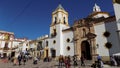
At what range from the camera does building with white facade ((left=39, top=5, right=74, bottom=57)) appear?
1047 inches

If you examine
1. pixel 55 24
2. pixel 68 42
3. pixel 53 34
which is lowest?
pixel 68 42

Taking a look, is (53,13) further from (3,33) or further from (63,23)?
(3,33)

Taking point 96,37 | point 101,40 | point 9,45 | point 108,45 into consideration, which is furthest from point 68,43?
point 9,45

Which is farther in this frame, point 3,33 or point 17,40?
point 17,40

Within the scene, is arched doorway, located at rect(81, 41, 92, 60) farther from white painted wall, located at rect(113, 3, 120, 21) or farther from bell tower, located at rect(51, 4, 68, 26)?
bell tower, located at rect(51, 4, 68, 26)

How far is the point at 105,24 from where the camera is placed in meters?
21.3

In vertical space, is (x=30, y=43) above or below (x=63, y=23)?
below

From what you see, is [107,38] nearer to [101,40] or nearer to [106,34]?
[106,34]

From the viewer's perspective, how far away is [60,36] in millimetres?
27969

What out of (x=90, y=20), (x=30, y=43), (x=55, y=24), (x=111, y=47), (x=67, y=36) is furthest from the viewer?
(x=30, y=43)

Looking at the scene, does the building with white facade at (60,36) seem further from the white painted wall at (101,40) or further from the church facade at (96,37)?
the white painted wall at (101,40)

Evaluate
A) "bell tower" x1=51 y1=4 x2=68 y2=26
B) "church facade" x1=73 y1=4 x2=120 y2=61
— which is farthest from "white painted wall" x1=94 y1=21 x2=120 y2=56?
"bell tower" x1=51 y1=4 x2=68 y2=26

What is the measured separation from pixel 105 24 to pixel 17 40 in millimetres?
39604

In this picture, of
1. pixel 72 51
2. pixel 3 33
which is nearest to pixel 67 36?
pixel 72 51
